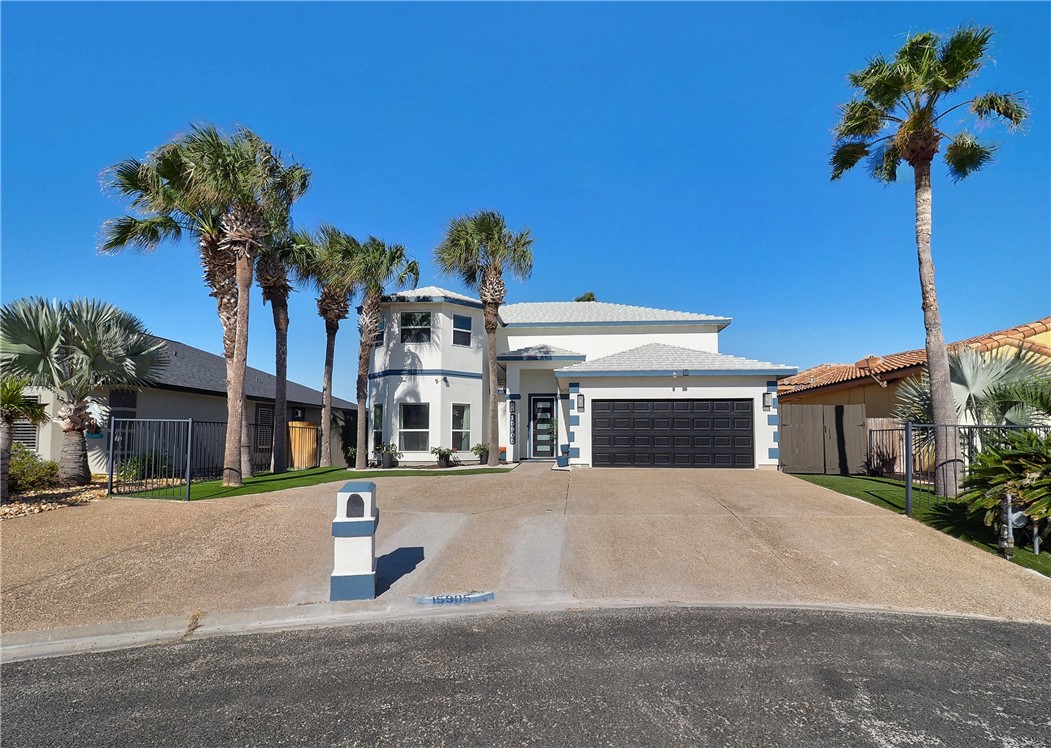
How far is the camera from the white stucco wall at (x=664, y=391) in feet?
56.1

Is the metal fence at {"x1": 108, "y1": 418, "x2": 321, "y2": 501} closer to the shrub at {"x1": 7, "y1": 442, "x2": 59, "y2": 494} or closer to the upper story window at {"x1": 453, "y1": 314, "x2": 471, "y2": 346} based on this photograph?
the shrub at {"x1": 7, "y1": 442, "x2": 59, "y2": 494}

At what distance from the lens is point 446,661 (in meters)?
5.07

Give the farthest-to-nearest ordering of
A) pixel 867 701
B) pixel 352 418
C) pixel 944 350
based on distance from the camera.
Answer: pixel 352 418 < pixel 944 350 < pixel 867 701

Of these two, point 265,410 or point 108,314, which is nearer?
point 108,314

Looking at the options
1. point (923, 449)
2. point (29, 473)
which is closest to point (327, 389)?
point (29, 473)

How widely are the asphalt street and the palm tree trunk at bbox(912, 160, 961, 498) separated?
19.3 ft

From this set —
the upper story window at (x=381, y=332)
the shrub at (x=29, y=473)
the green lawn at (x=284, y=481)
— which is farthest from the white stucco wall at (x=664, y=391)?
the shrub at (x=29, y=473)

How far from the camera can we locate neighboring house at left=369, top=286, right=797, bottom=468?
17188 millimetres

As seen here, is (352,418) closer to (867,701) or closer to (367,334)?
(367,334)

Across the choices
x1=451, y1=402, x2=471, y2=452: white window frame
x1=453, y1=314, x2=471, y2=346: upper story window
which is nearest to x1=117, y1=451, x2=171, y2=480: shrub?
x1=451, y1=402, x2=471, y2=452: white window frame

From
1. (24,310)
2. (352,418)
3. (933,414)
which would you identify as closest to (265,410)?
(352,418)

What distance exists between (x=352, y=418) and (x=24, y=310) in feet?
38.8

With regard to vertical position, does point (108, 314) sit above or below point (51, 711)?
above

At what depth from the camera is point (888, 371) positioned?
58.4 feet
